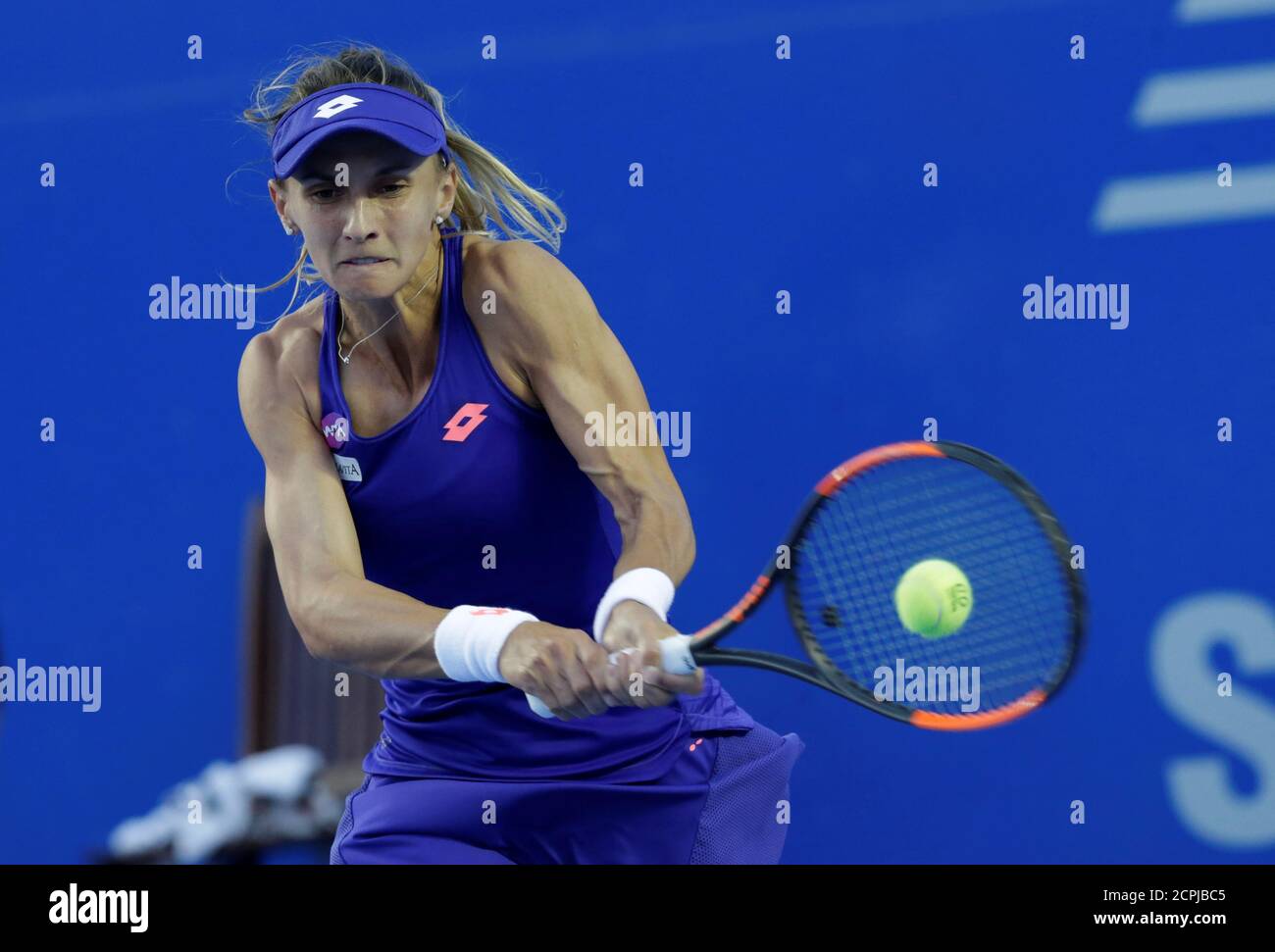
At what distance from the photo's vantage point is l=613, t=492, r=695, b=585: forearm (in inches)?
73.4

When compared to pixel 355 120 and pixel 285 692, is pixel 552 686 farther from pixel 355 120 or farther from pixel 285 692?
pixel 285 692

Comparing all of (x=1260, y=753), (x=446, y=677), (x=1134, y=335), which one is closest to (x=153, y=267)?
(x=446, y=677)

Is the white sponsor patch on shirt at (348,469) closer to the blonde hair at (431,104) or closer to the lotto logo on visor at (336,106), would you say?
the blonde hair at (431,104)

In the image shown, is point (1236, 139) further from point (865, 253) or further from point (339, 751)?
point (339, 751)

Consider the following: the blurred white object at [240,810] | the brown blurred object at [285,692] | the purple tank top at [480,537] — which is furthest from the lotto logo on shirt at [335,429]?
the blurred white object at [240,810]

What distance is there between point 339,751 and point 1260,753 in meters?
1.94

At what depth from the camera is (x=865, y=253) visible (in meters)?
3.24

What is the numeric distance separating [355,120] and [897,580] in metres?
0.93

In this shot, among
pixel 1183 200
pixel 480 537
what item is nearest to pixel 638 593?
pixel 480 537

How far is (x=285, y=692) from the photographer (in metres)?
3.37

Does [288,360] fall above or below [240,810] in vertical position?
above

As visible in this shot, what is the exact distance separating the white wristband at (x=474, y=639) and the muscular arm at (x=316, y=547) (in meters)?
0.03

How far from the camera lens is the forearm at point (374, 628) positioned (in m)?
1.82

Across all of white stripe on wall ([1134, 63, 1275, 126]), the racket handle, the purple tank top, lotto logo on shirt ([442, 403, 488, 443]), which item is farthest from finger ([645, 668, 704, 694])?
white stripe on wall ([1134, 63, 1275, 126])
